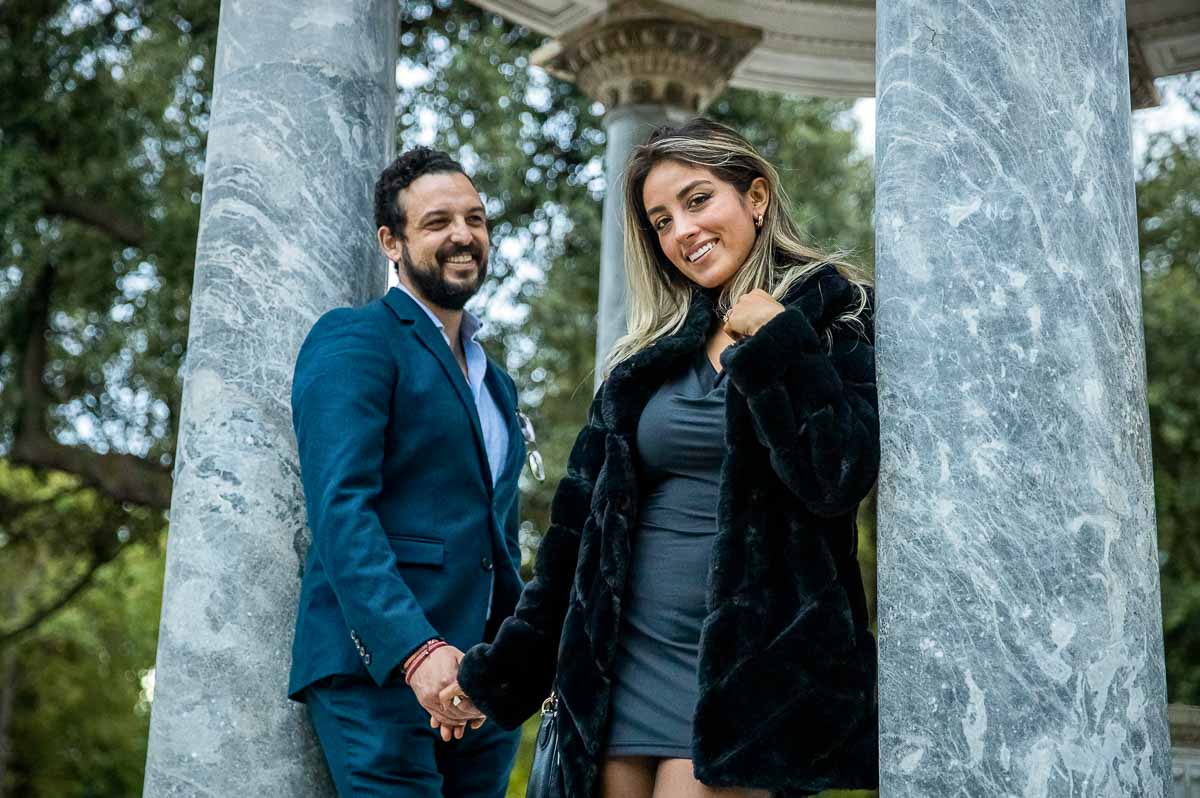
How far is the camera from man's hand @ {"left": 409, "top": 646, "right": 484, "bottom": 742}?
4555 millimetres

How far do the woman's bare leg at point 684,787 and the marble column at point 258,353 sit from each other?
6.07 feet

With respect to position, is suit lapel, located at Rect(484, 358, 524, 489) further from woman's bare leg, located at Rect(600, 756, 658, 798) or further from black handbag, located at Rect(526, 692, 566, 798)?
woman's bare leg, located at Rect(600, 756, 658, 798)

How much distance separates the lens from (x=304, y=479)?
16.5ft

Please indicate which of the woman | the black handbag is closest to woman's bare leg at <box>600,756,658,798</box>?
the woman

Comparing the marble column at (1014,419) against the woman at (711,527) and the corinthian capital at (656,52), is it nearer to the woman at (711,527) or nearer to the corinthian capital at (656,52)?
the woman at (711,527)

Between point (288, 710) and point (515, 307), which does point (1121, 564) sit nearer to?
point (288, 710)

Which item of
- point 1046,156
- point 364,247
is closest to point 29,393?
point 364,247

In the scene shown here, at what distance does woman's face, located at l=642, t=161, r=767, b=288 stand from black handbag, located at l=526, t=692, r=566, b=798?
4.48 feet

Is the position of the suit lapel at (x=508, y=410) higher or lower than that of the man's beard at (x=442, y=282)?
lower

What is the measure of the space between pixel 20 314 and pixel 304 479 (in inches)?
465

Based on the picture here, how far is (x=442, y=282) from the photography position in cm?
546

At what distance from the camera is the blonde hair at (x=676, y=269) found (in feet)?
14.3

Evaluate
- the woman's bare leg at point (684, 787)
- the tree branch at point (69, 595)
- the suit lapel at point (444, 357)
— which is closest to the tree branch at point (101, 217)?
the tree branch at point (69, 595)

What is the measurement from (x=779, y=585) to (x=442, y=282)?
6.99 feet
